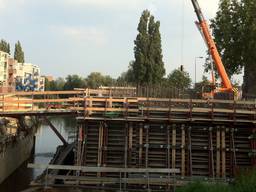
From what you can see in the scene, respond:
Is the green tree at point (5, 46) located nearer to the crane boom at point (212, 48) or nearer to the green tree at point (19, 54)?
the green tree at point (19, 54)

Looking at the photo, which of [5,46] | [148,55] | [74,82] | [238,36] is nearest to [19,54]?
[5,46]

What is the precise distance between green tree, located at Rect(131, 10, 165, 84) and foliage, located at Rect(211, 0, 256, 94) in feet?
68.7

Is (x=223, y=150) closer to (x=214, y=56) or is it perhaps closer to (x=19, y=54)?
(x=214, y=56)

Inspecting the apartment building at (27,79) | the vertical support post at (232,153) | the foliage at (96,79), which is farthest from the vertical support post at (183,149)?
the foliage at (96,79)

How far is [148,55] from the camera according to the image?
228 feet

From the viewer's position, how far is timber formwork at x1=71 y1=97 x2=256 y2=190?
2517 cm

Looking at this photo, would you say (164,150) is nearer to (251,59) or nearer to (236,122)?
(236,122)

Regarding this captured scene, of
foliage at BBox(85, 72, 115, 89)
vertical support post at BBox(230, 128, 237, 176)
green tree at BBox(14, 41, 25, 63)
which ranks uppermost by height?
green tree at BBox(14, 41, 25, 63)

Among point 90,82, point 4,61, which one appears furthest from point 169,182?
point 90,82

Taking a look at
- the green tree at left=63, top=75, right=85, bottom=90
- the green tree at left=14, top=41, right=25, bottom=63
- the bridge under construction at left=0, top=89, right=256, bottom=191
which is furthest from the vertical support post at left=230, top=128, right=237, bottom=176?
the green tree at left=14, top=41, right=25, bottom=63

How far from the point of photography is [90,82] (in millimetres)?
148125

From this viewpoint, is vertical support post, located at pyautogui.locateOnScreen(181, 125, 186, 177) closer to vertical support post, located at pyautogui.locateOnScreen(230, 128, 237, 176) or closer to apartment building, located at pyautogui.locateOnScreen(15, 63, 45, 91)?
vertical support post, located at pyautogui.locateOnScreen(230, 128, 237, 176)

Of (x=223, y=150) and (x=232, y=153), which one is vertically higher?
(x=223, y=150)

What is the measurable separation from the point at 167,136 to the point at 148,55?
4486 centimetres
